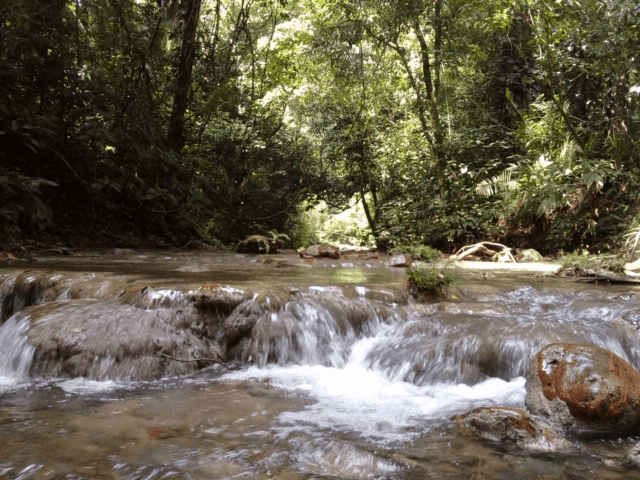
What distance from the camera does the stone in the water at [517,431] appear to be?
264cm

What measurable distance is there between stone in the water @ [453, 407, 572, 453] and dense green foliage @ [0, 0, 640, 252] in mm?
7324

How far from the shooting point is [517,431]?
8.80ft

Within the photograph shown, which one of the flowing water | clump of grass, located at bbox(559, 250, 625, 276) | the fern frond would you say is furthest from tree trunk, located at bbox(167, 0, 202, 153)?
clump of grass, located at bbox(559, 250, 625, 276)

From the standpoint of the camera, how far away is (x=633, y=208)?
997 centimetres

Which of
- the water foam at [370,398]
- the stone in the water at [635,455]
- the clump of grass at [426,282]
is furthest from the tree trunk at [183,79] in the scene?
the stone in the water at [635,455]

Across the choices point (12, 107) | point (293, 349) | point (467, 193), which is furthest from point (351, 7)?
point (293, 349)

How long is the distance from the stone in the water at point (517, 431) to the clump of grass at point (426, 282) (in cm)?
282

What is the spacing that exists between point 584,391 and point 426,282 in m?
2.66

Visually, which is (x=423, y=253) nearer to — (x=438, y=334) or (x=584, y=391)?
(x=438, y=334)

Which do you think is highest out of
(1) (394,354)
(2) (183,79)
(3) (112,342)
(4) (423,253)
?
(2) (183,79)

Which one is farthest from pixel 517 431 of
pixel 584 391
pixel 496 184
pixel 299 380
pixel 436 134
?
pixel 436 134

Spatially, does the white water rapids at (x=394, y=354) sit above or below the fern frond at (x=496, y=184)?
below

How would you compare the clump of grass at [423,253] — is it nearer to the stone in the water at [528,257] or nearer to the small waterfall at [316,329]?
the stone in the water at [528,257]

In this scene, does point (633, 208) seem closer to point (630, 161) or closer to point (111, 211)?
point (630, 161)
